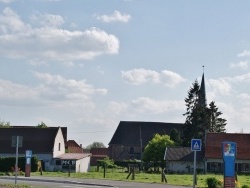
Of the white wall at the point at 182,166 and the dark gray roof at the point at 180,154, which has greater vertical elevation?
the dark gray roof at the point at 180,154

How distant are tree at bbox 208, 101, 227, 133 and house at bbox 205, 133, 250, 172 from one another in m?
18.8

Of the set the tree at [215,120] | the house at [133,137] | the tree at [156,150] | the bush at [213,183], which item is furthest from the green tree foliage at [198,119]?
the bush at [213,183]

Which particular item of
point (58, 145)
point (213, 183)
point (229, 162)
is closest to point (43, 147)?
point (58, 145)

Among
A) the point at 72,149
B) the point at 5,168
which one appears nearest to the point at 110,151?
the point at 72,149

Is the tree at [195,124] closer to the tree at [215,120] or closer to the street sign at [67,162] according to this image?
the tree at [215,120]

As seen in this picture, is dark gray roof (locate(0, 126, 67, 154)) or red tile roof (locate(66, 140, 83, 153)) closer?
dark gray roof (locate(0, 126, 67, 154))

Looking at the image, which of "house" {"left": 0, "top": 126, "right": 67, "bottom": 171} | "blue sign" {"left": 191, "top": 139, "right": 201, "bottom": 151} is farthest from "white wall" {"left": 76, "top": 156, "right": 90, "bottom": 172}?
"blue sign" {"left": 191, "top": 139, "right": 201, "bottom": 151}

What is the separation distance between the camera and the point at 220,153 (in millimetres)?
77062

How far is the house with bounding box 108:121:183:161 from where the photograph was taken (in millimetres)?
124375

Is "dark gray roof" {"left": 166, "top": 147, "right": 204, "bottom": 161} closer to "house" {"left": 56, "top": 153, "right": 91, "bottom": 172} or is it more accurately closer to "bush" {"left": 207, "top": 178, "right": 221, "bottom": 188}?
"house" {"left": 56, "top": 153, "right": 91, "bottom": 172}

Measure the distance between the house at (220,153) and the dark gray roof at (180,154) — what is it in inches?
93.6

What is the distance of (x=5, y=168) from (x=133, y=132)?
62.7 metres

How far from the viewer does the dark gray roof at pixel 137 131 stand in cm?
12525

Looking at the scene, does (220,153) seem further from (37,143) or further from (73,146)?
(73,146)
